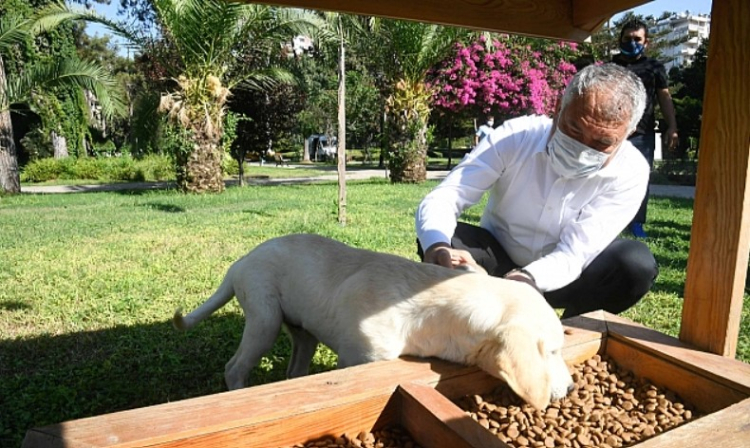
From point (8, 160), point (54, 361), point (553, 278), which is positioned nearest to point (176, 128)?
point (8, 160)

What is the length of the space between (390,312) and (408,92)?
14.6 meters

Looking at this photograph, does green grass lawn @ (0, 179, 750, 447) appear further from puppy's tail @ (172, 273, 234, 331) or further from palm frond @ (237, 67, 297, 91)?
palm frond @ (237, 67, 297, 91)

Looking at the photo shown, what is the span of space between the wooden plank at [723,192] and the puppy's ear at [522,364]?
85 centimetres

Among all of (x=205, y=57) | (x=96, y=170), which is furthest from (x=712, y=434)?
(x=96, y=170)

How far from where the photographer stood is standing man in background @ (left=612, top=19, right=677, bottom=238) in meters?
6.39

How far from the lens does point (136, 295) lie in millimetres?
4820

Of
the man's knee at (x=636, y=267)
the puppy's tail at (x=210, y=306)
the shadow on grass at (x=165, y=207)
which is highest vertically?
the man's knee at (x=636, y=267)

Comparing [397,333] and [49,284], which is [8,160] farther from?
[397,333]

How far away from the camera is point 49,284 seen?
520 cm

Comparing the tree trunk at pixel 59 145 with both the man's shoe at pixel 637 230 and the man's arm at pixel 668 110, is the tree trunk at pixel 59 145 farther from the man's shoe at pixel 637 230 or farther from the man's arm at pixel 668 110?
the man's arm at pixel 668 110

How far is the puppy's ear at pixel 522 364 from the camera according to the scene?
1.86m

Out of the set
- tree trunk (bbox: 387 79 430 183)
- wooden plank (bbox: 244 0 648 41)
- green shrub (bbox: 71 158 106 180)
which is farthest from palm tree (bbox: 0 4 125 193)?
wooden plank (bbox: 244 0 648 41)

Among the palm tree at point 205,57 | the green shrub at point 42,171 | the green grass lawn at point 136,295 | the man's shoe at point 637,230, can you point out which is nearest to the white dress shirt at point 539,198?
the green grass lawn at point 136,295

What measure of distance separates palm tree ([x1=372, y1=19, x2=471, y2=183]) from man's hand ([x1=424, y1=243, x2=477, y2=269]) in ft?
43.7
